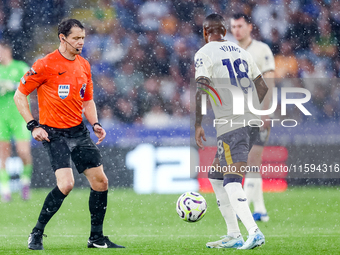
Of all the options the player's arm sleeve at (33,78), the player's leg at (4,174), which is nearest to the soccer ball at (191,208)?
the player's arm sleeve at (33,78)

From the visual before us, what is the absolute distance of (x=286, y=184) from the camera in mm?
10109

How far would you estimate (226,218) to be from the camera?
442 centimetres

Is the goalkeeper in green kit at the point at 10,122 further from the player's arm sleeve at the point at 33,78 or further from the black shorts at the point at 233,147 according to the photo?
the black shorts at the point at 233,147

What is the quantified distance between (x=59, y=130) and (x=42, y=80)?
424 millimetres

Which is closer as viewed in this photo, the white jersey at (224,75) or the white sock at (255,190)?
the white jersey at (224,75)

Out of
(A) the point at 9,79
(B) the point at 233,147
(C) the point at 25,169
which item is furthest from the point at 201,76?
(A) the point at 9,79

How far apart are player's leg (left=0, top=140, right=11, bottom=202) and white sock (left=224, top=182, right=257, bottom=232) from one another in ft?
16.7

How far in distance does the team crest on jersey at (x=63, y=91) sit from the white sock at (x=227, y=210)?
1.41 m

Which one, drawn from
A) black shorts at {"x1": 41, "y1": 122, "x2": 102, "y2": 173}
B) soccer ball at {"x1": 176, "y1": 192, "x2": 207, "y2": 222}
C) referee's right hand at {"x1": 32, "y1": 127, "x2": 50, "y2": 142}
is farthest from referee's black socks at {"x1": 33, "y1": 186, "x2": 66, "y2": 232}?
soccer ball at {"x1": 176, "y1": 192, "x2": 207, "y2": 222}

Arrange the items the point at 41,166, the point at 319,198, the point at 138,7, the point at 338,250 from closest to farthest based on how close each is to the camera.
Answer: the point at 338,250 → the point at 319,198 → the point at 41,166 → the point at 138,7

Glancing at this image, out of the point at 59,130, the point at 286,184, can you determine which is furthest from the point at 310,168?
the point at 59,130

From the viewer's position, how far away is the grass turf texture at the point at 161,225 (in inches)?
172

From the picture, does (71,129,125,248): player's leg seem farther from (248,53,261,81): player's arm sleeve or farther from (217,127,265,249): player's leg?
(248,53,261,81): player's arm sleeve

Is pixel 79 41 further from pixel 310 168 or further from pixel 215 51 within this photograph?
pixel 310 168
